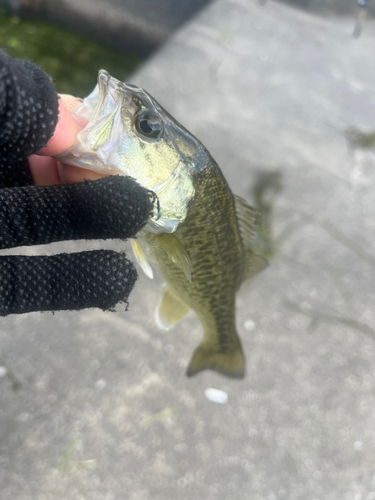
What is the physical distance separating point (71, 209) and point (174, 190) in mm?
292

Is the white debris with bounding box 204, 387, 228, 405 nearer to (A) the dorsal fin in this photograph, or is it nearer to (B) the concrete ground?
(B) the concrete ground

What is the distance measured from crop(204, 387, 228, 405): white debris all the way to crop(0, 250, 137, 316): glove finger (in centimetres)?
108

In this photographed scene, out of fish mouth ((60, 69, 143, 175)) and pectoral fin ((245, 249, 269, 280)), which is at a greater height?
fish mouth ((60, 69, 143, 175))

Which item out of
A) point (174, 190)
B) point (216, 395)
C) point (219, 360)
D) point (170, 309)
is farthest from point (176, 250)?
point (216, 395)

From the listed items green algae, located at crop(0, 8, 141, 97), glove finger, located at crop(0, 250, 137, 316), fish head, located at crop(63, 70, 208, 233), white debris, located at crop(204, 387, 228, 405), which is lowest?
white debris, located at crop(204, 387, 228, 405)

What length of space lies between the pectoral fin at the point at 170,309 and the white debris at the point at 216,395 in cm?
47

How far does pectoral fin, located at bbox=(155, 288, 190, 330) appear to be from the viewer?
1.49 m

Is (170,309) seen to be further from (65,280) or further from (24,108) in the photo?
(24,108)

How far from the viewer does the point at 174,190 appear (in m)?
0.95

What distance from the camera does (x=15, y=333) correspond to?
1.72m

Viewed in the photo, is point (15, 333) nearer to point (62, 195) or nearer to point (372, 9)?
point (62, 195)

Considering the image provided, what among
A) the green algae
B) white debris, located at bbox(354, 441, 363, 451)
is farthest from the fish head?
the green algae

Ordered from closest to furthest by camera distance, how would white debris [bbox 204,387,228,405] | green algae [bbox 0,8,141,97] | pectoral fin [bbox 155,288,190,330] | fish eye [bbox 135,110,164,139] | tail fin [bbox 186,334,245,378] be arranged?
fish eye [bbox 135,110,164,139], pectoral fin [bbox 155,288,190,330], tail fin [bbox 186,334,245,378], white debris [bbox 204,387,228,405], green algae [bbox 0,8,141,97]

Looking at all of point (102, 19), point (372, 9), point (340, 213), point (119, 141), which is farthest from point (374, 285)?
point (102, 19)
